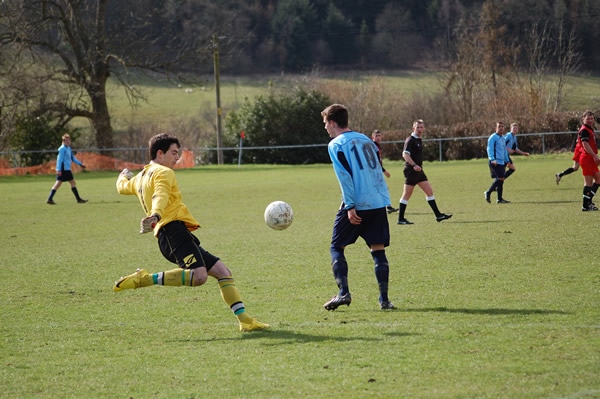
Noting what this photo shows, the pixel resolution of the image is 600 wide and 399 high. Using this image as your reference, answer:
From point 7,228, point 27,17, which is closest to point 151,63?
point 27,17

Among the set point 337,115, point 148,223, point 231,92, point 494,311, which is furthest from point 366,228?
point 231,92

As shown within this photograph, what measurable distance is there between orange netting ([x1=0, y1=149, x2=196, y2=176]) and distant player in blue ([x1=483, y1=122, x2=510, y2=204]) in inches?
919

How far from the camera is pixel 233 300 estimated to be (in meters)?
7.02

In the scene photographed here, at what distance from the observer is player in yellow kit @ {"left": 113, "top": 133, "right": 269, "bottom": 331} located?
22.7ft

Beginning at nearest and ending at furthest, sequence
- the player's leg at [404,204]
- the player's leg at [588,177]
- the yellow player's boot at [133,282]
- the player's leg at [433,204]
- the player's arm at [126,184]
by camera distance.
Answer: the yellow player's boot at [133,282]
the player's arm at [126,184]
the player's leg at [433,204]
the player's leg at [404,204]
the player's leg at [588,177]

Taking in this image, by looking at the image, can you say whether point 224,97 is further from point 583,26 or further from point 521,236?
point 521,236

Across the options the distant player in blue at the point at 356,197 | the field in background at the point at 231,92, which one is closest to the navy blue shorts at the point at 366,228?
the distant player in blue at the point at 356,197

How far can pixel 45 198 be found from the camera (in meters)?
25.6

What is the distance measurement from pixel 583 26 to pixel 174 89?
38.1 m

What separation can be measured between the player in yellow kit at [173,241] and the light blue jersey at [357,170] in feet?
4.61

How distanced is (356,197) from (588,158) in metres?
9.83

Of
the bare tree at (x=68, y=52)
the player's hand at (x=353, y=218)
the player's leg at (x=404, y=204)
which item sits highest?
the bare tree at (x=68, y=52)

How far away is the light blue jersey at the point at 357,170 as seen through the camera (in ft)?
24.5

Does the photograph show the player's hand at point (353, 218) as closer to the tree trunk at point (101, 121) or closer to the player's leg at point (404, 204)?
the player's leg at point (404, 204)
